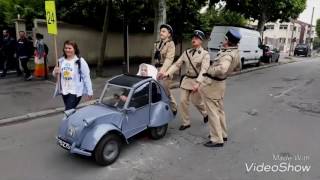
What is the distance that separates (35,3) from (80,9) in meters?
2.24

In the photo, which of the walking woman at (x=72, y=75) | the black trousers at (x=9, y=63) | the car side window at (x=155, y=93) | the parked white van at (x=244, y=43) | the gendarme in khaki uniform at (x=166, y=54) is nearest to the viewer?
the walking woman at (x=72, y=75)

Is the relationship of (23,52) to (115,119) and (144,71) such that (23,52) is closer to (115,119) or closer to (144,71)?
(144,71)

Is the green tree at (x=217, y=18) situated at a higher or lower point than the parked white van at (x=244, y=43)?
higher

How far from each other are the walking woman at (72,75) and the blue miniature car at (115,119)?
1.71 ft

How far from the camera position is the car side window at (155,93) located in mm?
5613

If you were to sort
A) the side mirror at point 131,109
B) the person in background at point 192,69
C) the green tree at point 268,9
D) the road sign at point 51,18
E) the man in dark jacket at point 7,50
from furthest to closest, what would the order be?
the green tree at point 268,9
the man in dark jacket at point 7,50
the road sign at point 51,18
the person in background at point 192,69
the side mirror at point 131,109

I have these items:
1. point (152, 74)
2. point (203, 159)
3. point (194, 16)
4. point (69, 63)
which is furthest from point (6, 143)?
point (194, 16)

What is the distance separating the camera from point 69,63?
5.43m

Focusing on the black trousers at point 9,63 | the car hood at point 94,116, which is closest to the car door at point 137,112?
the car hood at point 94,116

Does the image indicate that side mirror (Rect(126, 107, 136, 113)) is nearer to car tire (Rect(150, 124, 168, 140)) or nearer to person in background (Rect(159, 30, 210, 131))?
car tire (Rect(150, 124, 168, 140))

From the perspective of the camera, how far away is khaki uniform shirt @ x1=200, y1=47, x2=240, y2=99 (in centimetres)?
523

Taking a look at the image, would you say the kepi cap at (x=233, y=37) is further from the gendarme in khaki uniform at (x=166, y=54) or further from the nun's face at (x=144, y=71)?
the nun's face at (x=144, y=71)

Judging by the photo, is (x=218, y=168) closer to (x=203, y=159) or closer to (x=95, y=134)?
(x=203, y=159)

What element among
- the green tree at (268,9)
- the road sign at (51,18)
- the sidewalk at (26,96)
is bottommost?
the sidewalk at (26,96)
